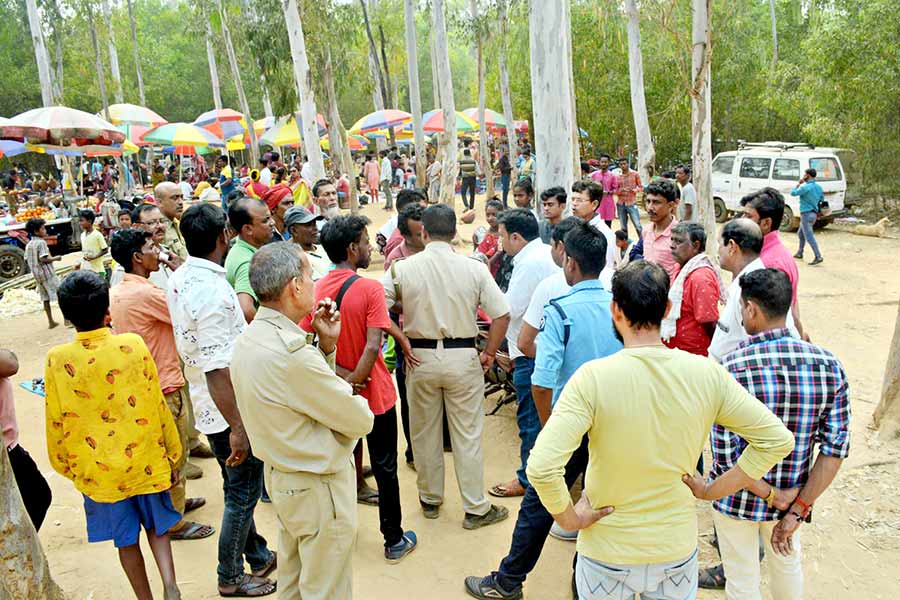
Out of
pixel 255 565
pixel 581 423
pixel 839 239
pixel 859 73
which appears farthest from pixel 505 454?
pixel 859 73

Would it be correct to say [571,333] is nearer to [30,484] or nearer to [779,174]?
[30,484]

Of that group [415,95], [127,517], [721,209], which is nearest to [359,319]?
[127,517]

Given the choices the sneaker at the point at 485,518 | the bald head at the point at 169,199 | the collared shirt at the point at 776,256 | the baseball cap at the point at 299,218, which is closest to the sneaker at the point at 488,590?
the sneaker at the point at 485,518

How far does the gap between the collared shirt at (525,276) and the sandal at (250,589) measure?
1.97 meters

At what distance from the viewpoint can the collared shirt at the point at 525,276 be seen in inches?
167

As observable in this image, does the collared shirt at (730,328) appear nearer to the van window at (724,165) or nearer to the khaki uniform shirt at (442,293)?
the khaki uniform shirt at (442,293)

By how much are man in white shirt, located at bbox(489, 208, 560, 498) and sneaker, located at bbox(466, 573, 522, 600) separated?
0.78m

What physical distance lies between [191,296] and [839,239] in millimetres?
14376

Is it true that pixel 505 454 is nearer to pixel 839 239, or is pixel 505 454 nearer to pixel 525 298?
pixel 525 298

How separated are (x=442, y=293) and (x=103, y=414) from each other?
73.7 inches

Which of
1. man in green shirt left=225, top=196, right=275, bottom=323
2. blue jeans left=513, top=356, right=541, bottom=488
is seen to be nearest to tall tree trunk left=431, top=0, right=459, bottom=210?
man in green shirt left=225, top=196, right=275, bottom=323

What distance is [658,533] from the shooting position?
212cm

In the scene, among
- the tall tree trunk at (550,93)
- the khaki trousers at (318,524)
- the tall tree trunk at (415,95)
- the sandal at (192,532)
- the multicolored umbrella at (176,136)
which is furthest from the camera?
the multicolored umbrella at (176,136)

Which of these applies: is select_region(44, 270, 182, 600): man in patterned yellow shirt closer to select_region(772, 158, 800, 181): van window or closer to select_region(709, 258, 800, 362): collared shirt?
select_region(709, 258, 800, 362): collared shirt
